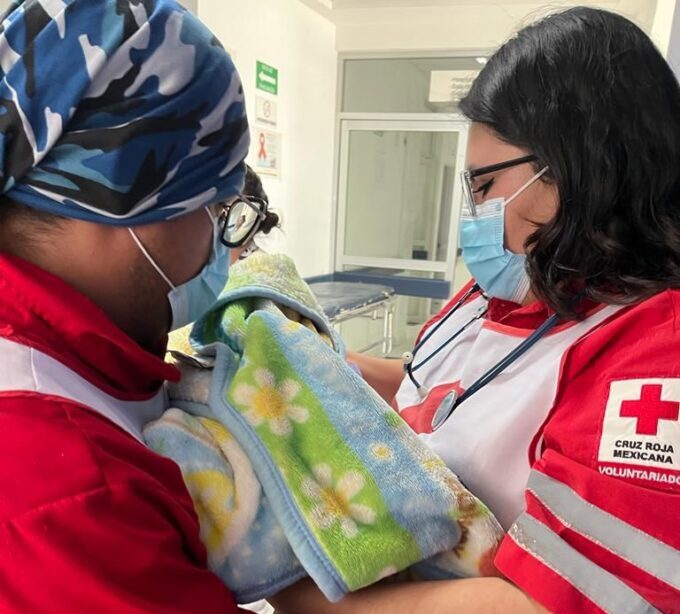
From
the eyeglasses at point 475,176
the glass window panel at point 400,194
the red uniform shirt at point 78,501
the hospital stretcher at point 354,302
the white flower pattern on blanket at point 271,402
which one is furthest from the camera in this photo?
the glass window panel at point 400,194

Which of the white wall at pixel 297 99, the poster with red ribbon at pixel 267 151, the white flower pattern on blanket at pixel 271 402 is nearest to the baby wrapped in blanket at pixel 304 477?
the white flower pattern on blanket at pixel 271 402

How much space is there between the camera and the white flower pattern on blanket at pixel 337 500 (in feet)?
2.20

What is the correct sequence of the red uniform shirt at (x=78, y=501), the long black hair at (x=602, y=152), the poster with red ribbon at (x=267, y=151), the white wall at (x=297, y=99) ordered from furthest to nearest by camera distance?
the poster with red ribbon at (x=267, y=151), the white wall at (x=297, y=99), the long black hair at (x=602, y=152), the red uniform shirt at (x=78, y=501)

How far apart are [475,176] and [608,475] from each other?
0.57 metres

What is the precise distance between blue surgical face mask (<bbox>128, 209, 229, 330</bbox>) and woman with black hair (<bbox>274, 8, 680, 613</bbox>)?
408 millimetres

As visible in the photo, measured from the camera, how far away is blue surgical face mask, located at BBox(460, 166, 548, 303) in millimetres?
1018

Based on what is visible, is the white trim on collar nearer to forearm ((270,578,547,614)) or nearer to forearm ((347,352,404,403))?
forearm ((270,578,547,614))

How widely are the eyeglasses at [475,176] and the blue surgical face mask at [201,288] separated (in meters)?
0.48

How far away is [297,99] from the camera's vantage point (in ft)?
15.6

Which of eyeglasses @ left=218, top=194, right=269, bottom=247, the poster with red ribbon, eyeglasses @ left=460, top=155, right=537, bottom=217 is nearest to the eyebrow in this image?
eyeglasses @ left=460, top=155, right=537, bottom=217

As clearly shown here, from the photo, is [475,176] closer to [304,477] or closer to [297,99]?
[304,477]

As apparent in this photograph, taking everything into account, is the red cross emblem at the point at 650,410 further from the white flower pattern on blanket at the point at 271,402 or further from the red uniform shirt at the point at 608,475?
the white flower pattern on blanket at the point at 271,402

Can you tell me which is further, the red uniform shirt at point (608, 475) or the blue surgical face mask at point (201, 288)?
the blue surgical face mask at point (201, 288)

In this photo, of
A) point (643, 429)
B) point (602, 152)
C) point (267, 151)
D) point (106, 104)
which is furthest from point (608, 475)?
point (267, 151)
